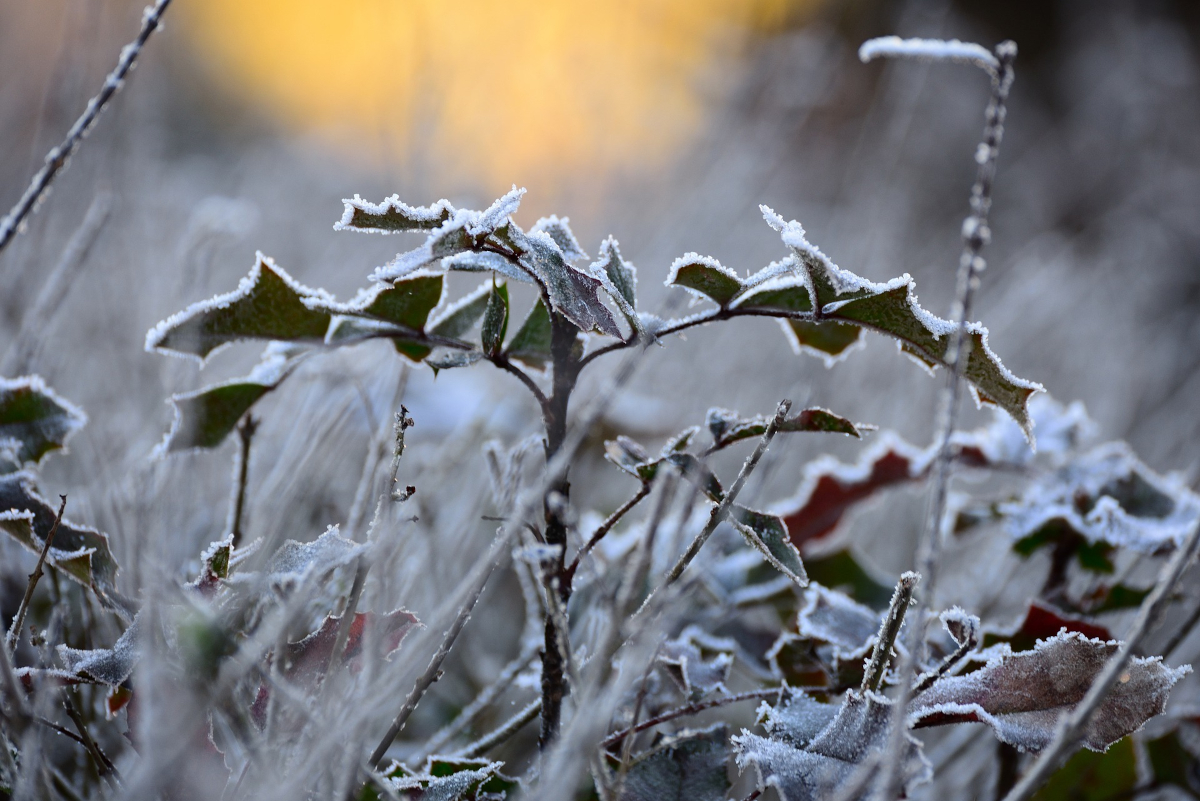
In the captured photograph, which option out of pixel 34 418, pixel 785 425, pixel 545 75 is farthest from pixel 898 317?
pixel 545 75

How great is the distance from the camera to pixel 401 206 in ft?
1.23

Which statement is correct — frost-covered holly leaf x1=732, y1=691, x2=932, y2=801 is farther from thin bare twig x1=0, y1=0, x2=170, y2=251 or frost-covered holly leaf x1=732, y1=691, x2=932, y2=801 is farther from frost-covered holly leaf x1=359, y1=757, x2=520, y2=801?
thin bare twig x1=0, y1=0, x2=170, y2=251

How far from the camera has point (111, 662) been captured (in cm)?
39

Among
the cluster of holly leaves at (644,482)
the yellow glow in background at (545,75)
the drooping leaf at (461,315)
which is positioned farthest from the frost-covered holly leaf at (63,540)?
the yellow glow in background at (545,75)

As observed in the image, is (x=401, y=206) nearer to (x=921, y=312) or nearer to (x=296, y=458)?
(x=921, y=312)

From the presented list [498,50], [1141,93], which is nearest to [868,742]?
[498,50]

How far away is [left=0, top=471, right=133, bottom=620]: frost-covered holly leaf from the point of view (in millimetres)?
432

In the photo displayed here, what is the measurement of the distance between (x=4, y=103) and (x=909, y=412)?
1864 millimetres

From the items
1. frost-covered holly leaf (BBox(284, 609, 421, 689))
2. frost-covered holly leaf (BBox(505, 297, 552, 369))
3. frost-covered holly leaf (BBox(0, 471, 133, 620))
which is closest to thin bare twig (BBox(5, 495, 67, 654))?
frost-covered holly leaf (BBox(0, 471, 133, 620))

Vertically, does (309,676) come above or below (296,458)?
below

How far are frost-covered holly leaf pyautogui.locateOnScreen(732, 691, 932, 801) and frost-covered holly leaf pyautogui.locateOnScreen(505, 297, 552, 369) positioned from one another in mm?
232

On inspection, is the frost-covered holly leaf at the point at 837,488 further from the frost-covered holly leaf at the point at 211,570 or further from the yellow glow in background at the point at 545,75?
the yellow glow in background at the point at 545,75

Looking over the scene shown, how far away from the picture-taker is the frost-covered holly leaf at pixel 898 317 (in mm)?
390

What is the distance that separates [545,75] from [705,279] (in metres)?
1.79
